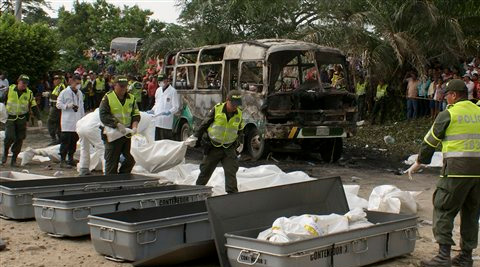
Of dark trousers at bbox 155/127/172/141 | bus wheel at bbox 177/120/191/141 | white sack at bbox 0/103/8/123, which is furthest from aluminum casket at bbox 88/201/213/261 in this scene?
bus wheel at bbox 177/120/191/141

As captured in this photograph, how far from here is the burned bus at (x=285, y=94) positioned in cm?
1227

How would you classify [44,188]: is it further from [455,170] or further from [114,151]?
[455,170]

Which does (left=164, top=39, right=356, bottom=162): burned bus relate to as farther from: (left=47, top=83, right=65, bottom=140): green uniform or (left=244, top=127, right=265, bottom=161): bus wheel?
(left=47, top=83, right=65, bottom=140): green uniform

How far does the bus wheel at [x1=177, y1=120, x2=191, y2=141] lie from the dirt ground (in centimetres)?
51

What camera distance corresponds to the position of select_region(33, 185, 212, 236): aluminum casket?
267 inches

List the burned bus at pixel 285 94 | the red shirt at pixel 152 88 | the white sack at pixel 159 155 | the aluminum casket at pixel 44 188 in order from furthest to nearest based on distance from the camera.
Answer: the red shirt at pixel 152 88 → the burned bus at pixel 285 94 → the white sack at pixel 159 155 → the aluminum casket at pixel 44 188

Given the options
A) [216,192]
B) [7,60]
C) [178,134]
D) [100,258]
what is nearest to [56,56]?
[7,60]

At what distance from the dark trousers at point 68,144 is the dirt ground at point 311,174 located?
32 centimetres

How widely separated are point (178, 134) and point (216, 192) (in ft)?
21.4

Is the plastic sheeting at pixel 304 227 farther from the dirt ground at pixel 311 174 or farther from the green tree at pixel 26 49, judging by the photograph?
the green tree at pixel 26 49

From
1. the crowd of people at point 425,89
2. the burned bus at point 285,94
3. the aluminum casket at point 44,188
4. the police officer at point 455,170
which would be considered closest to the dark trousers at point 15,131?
the burned bus at point 285,94

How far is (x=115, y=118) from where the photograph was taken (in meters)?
8.91

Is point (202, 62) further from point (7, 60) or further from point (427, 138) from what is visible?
point (7, 60)

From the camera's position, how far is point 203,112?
1387 cm
